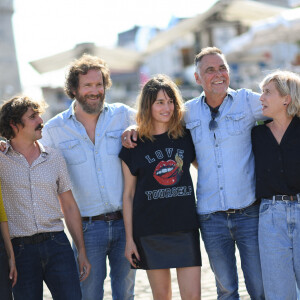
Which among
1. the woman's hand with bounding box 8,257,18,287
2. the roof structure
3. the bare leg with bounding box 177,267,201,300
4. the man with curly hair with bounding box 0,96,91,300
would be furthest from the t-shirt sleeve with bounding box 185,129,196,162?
the roof structure

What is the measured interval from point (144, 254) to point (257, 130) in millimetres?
1295

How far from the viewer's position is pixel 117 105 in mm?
4422

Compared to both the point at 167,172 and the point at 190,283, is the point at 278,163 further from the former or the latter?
the point at 190,283

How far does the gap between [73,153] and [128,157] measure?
1.69 ft

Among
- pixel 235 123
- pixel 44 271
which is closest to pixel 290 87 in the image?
pixel 235 123

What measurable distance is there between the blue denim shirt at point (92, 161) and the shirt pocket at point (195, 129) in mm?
622

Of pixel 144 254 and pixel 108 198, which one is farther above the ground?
pixel 108 198

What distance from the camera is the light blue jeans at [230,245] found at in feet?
12.5

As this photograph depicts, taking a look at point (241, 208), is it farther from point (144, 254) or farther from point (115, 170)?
point (115, 170)

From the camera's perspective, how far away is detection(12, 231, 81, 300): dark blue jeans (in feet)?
11.4

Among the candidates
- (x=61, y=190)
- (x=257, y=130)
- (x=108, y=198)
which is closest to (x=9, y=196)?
(x=61, y=190)


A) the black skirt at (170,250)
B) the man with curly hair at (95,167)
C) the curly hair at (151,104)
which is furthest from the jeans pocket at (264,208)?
the man with curly hair at (95,167)

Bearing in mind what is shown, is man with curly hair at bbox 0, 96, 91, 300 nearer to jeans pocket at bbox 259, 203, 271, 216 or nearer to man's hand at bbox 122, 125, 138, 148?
man's hand at bbox 122, 125, 138, 148

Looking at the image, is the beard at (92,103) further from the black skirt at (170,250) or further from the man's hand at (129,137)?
the black skirt at (170,250)
